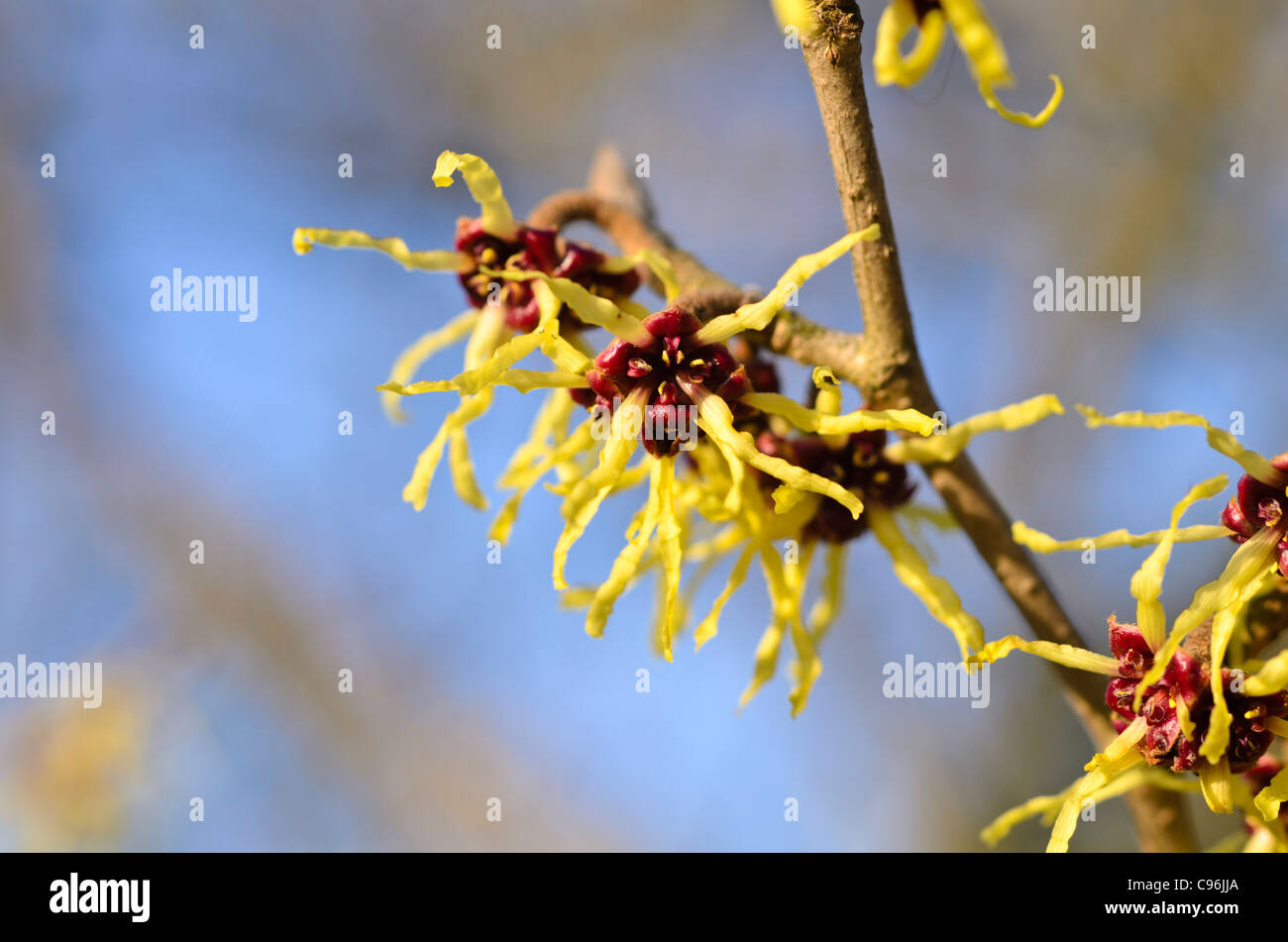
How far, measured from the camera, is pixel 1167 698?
144 centimetres

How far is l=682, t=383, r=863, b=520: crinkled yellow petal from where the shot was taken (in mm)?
1485

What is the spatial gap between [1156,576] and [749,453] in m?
0.57

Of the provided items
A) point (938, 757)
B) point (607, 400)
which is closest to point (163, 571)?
point (938, 757)

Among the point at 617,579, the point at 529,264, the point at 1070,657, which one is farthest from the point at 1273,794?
the point at 529,264

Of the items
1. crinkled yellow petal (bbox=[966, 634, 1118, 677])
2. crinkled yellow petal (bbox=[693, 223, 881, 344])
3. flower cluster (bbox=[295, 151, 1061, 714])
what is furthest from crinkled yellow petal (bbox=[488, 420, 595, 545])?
crinkled yellow petal (bbox=[966, 634, 1118, 677])

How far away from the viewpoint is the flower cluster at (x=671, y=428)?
155cm

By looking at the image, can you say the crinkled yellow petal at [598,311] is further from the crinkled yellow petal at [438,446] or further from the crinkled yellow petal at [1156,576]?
the crinkled yellow petal at [1156,576]

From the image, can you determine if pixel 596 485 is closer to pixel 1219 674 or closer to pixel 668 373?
pixel 668 373

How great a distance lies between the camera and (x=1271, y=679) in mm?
1365

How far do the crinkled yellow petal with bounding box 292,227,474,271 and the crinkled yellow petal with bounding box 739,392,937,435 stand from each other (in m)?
0.60

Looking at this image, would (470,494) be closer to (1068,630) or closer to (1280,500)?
(1068,630)
